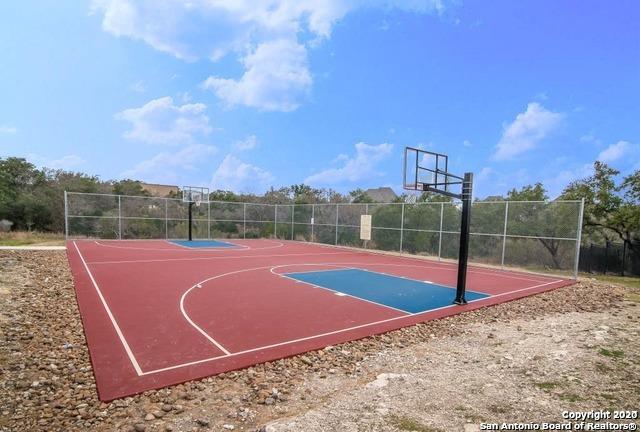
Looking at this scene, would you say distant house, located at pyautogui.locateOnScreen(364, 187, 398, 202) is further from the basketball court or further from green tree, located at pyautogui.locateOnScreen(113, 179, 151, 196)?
the basketball court

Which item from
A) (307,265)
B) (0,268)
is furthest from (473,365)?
(0,268)

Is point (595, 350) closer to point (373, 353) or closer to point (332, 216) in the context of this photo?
point (373, 353)

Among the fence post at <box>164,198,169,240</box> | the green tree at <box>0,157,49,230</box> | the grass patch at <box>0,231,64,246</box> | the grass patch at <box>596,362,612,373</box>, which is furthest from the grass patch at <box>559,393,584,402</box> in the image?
the green tree at <box>0,157,49,230</box>

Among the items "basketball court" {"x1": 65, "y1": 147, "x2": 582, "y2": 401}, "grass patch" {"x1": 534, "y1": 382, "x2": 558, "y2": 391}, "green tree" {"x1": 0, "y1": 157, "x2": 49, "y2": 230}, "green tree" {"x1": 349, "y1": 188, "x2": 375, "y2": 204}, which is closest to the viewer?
"grass patch" {"x1": 534, "y1": 382, "x2": 558, "y2": 391}

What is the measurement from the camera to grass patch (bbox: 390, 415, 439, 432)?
308 centimetres

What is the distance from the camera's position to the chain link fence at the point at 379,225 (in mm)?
13680

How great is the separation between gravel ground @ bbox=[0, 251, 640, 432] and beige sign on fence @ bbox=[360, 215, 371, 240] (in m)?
12.2

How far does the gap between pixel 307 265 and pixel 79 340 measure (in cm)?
832

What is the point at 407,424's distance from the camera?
3.16m

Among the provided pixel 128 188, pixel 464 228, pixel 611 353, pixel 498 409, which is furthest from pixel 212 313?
pixel 128 188

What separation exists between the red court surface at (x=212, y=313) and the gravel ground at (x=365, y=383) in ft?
0.86

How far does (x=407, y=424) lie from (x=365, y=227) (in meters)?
15.8

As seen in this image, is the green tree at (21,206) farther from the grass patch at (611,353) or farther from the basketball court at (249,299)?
the grass patch at (611,353)

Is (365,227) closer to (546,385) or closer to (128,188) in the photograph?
(546,385)
